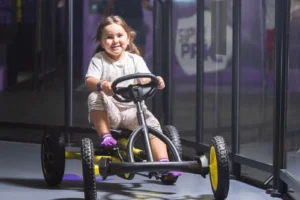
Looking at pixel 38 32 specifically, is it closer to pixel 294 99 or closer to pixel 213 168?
pixel 294 99

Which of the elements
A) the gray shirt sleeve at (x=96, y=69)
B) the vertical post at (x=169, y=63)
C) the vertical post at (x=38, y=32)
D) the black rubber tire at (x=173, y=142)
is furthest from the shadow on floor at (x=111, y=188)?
the vertical post at (x=38, y=32)

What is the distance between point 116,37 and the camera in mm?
4414

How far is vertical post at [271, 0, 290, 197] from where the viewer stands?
4082 millimetres

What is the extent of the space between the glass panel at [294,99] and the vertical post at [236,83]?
17.2 inches

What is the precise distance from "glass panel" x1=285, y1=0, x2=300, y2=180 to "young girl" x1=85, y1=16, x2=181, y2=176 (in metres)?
→ 0.88

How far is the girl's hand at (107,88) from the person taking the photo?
4059mm

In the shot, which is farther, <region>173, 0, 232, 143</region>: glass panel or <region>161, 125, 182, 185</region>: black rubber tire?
<region>173, 0, 232, 143</region>: glass panel

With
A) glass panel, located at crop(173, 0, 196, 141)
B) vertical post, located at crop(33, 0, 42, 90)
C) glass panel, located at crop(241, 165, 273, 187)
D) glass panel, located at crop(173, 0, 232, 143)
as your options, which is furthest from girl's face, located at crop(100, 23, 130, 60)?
vertical post, located at crop(33, 0, 42, 90)

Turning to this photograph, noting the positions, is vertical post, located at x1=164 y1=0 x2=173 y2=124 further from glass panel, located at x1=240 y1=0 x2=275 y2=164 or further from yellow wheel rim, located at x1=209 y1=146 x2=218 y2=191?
yellow wheel rim, located at x1=209 y1=146 x2=218 y2=191

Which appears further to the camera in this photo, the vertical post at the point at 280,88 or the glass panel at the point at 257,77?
the glass panel at the point at 257,77

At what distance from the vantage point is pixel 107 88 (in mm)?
4066

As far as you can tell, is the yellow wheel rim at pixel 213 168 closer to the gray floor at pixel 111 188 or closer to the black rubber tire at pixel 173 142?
the gray floor at pixel 111 188

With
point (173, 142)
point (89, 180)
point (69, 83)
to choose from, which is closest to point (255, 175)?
point (173, 142)

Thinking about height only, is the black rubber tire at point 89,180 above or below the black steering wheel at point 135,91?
below
